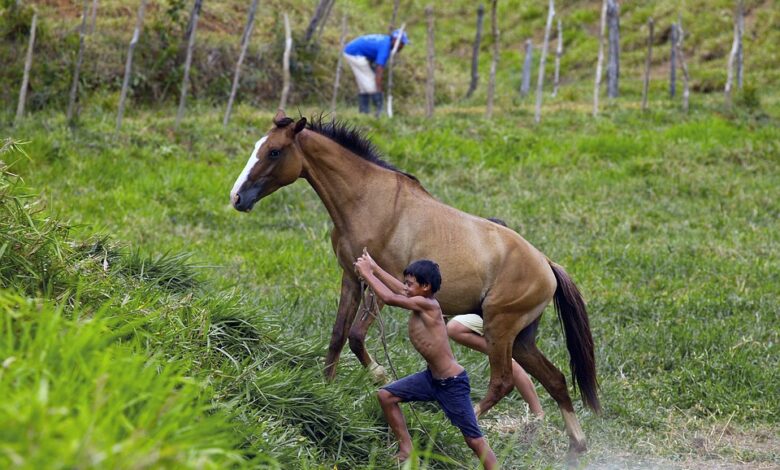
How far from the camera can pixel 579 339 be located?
6.92 meters

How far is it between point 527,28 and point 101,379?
84.5 feet

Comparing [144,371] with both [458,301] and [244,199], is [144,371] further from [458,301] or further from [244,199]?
[458,301]

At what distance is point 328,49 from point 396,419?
1418cm

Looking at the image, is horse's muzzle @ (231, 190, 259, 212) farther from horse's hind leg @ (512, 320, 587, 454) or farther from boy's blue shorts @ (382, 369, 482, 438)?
horse's hind leg @ (512, 320, 587, 454)

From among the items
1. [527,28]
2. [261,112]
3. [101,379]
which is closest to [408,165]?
[261,112]

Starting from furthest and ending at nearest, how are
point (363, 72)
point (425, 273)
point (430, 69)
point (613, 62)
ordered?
point (613, 62) → point (363, 72) → point (430, 69) → point (425, 273)

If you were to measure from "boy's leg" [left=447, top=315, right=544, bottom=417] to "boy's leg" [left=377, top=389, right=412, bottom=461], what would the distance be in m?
1.48

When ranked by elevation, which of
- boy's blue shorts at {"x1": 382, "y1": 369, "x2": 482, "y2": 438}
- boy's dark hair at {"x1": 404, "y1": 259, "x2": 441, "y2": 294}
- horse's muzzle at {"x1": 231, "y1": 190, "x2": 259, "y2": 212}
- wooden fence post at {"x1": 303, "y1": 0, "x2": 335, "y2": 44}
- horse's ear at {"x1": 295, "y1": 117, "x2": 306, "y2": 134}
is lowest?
boy's blue shorts at {"x1": 382, "y1": 369, "x2": 482, "y2": 438}

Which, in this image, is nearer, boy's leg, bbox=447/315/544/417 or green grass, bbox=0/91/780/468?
green grass, bbox=0/91/780/468

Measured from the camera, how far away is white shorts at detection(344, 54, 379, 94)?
55.7ft

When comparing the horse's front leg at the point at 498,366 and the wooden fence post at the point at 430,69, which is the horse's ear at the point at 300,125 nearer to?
the horse's front leg at the point at 498,366

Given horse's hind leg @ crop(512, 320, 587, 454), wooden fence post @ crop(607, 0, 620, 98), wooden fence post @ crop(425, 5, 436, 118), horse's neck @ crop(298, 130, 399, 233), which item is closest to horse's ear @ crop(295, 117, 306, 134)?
horse's neck @ crop(298, 130, 399, 233)

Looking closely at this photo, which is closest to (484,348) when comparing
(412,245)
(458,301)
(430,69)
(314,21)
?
(458,301)

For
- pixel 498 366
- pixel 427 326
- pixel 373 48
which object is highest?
pixel 373 48
